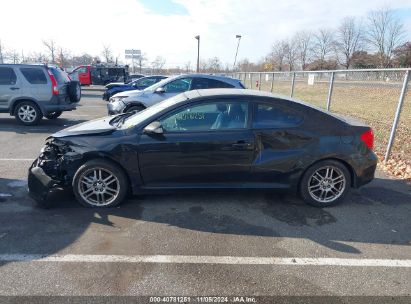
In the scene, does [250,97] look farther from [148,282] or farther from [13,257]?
[13,257]

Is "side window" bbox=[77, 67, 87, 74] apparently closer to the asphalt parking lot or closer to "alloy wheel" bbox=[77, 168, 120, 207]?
the asphalt parking lot

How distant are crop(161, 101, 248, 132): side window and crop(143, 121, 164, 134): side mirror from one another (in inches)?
3.1

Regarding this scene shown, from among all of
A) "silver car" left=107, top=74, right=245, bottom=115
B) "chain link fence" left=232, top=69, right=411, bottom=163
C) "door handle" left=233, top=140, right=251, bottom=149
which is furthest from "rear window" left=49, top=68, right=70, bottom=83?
"chain link fence" left=232, top=69, right=411, bottom=163

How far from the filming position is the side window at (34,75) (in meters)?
9.48

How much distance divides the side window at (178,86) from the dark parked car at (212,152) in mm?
5048

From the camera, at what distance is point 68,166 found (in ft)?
13.4

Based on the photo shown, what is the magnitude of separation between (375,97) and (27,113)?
12478 mm

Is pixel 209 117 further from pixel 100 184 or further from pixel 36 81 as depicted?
pixel 36 81

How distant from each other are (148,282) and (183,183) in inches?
63.6

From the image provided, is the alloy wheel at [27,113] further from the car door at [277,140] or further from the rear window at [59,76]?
the car door at [277,140]

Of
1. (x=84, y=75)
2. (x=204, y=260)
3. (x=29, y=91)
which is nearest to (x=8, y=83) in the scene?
(x=29, y=91)

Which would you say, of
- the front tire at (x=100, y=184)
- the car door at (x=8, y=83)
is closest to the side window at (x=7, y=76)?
the car door at (x=8, y=83)

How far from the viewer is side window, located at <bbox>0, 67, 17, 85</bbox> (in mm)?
9414

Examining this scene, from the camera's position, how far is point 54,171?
411 centimetres
